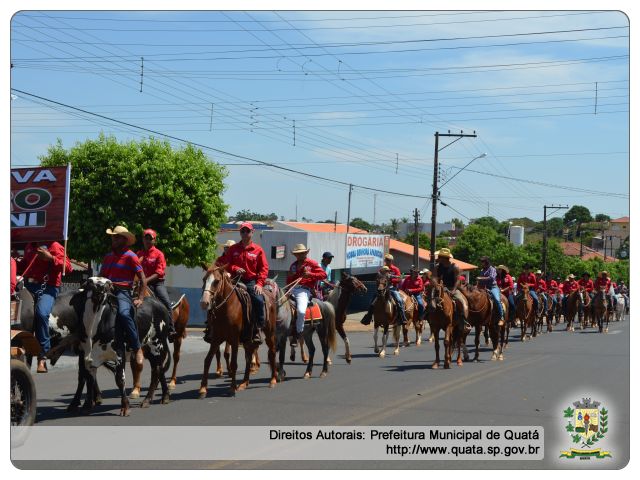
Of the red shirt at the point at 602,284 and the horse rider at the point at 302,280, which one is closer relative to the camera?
the horse rider at the point at 302,280

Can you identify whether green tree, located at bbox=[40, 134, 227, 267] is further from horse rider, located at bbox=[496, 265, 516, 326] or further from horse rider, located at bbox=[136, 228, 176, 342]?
horse rider, located at bbox=[136, 228, 176, 342]

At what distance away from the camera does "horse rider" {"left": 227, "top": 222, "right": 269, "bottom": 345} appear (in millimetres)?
15695

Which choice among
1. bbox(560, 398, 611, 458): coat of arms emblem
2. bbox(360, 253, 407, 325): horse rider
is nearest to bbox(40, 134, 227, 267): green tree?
bbox(360, 253, 407, 325): horse rider

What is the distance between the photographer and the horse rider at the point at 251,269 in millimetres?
15695

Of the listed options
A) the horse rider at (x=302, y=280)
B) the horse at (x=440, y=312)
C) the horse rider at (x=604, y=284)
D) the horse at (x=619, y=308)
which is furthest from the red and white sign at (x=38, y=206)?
the horse at (x=619, y=308)

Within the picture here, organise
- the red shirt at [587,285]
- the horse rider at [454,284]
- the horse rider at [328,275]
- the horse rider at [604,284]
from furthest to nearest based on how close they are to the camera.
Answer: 1. the red shirt at [587,285]
2. the horse rider at [604,284]
3. the horse rider at [454,284]
4. the horse rider at [328,275]

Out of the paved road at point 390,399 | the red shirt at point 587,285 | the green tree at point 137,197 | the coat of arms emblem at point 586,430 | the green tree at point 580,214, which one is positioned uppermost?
the green tree at point 580,214

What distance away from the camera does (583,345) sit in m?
29.1

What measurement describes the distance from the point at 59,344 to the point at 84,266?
33.1m

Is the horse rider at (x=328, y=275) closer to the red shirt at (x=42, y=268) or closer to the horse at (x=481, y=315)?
the horse at (x=481, y=315)

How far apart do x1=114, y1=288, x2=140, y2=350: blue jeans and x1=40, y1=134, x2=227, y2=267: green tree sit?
996 inches

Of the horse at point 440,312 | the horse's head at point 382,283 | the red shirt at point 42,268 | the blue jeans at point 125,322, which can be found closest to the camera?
the blue jeans at point 125,322

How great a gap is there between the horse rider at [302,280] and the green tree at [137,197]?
20.5 m

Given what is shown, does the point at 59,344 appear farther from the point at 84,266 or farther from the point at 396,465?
the point at 84,266
